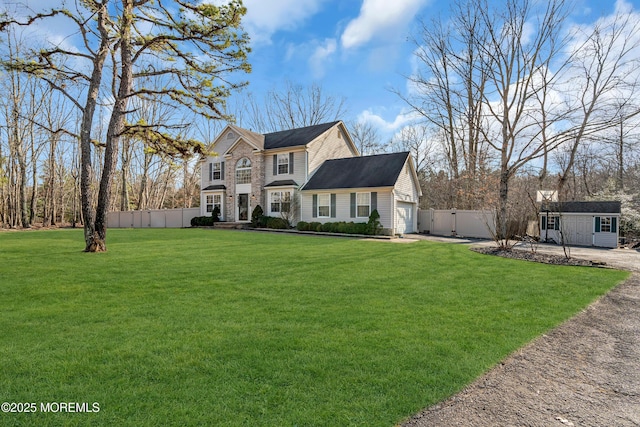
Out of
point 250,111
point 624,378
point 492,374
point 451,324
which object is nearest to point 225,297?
point 451,324

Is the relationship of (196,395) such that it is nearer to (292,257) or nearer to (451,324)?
(451,324)

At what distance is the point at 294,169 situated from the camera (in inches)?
916

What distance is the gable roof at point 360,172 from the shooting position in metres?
20.0

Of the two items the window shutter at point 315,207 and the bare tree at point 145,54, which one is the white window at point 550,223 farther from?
the bare tree at point 145,54

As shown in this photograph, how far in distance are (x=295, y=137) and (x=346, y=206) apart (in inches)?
285

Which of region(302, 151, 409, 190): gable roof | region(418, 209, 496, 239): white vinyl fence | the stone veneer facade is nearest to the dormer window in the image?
the stone veneer facade

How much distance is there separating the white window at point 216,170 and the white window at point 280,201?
18.5 feet

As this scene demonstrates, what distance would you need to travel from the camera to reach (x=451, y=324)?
444 centimetres

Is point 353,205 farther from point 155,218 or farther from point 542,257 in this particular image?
point 155,218

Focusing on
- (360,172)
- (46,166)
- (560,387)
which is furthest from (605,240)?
(46,166)

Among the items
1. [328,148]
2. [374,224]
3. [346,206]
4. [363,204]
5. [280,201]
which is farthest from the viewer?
[328,148]

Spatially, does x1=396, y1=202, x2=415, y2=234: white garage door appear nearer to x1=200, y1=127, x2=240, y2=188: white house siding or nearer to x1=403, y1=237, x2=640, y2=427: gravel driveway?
x1=200, y1=127, x2=240, y2=188: white house siding

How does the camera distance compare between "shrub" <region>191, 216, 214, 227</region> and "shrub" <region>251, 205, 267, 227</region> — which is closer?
"shrub" <region>251, 205, 267, 227</region>

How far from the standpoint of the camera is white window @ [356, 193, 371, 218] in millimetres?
20203
